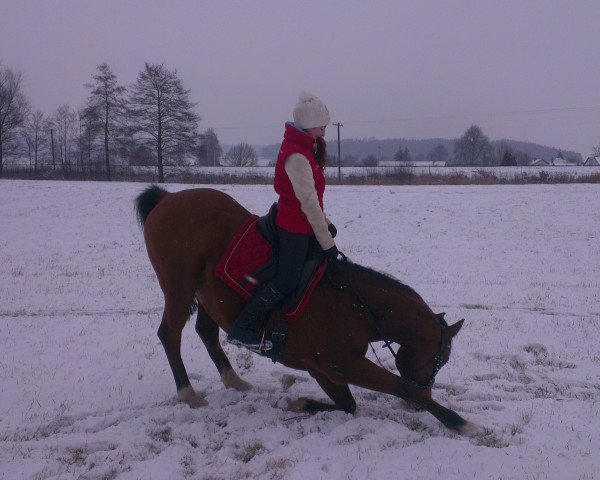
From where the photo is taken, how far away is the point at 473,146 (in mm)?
99625

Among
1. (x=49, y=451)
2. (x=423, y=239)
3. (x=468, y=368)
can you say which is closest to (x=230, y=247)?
(x=49, y=451)

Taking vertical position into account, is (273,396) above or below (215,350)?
below

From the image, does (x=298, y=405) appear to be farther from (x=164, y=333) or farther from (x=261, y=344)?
(x=164, y=333)

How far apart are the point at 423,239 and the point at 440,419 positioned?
506 inches

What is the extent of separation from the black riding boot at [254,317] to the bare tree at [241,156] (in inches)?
2676

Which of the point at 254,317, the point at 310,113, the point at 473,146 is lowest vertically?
the point at 254,317

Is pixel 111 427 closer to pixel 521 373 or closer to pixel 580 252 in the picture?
pixel 521 373

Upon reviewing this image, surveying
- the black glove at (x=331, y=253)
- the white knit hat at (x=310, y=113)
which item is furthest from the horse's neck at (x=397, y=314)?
the white knit hat at (x=310, y=113)

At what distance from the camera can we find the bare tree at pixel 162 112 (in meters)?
40.5

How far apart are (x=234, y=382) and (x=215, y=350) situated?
0.40 m

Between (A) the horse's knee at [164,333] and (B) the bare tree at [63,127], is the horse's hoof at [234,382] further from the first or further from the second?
(B) the bare tree at [63,127]

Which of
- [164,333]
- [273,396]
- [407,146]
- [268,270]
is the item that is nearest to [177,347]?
[164,333]

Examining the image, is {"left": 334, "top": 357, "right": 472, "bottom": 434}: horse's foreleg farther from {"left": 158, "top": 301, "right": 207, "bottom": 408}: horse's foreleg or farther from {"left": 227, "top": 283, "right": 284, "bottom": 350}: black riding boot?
{"left": 158, "top": 301, "right": 207, "bottom": 408}: horse's foreleg

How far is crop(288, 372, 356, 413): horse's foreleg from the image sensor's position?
4523mm
